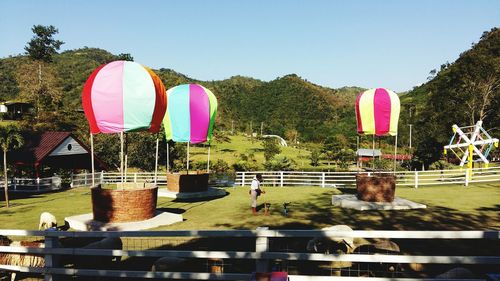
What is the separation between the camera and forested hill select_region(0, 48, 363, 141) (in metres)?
107

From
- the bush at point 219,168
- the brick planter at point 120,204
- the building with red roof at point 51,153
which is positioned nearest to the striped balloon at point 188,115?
the brick planter at point 120,204

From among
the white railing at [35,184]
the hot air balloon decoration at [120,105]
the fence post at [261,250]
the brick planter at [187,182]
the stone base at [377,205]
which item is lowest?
the white railing at [35,184]

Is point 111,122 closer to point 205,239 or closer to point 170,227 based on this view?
point 170,227

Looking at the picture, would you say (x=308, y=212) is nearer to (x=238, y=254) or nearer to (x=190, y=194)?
(x=190, y=194)

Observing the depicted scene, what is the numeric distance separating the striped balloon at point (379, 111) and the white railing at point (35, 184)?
21.3 m

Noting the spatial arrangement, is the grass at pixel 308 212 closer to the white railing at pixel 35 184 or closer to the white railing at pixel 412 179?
the white railing at pixel 412 179

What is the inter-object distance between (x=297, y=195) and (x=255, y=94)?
158 metres

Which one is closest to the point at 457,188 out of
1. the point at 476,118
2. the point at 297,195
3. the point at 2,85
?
the point at 297,195

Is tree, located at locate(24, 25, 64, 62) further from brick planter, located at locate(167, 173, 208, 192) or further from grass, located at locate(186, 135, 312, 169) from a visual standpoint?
brick planter, located at locate(167, 173, 208, 192)

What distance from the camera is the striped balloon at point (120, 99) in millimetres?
12297

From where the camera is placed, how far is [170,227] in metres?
12.4

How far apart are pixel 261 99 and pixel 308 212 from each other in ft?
519

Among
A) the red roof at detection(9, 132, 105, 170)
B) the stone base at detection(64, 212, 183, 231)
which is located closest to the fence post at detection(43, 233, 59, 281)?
the stone base at detection(64, 212, 183, 231)

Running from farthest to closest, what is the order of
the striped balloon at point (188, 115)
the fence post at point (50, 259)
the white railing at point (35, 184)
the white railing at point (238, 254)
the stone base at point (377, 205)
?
1. the white railing at point (35, 184)
2. the striped balloon at point (188, 115)
3. the stone base at point (377, 205)
4. the fence post at point (50, 259)
5. the white railing at point (238, 254)
